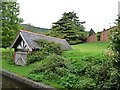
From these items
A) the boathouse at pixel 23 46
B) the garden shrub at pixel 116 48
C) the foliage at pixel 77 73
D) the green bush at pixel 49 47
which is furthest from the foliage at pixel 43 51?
the garden shrub at pixel 116 48

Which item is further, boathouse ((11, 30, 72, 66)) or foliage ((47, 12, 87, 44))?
foliage ((47, 12, 87, 44))

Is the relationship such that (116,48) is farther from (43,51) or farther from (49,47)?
(49,47)

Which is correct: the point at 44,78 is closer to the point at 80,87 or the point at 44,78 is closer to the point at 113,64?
the point at 80,87

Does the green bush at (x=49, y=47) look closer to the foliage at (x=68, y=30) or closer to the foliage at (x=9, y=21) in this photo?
the foliage at (x=9, y=21)

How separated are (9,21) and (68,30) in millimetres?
15849

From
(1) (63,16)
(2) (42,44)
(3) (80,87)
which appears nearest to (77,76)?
(3) (80,87)

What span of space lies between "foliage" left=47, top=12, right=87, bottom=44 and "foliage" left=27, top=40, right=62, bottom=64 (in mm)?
18172

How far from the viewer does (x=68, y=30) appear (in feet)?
155

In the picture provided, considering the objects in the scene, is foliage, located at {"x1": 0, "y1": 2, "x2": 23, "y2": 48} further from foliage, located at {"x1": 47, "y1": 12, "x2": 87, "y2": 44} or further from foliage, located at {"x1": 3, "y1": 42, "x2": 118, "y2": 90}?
foliage, located at {"x1": 3, "y1": 42, "x2": 118, "y2": 90}

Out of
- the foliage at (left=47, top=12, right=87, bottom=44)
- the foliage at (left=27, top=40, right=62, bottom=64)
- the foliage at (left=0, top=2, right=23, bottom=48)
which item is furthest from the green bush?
the foliage at (left=47, top=12, right=87, bottom=44)

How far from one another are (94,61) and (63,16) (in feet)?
108

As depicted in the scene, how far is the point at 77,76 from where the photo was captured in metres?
17.7

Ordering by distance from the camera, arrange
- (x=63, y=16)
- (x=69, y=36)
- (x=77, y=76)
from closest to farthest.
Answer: (x=77, y=76) → (x=69, y=36) → (x=63, y=16)

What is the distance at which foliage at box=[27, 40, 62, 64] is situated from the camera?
24.8 meters
